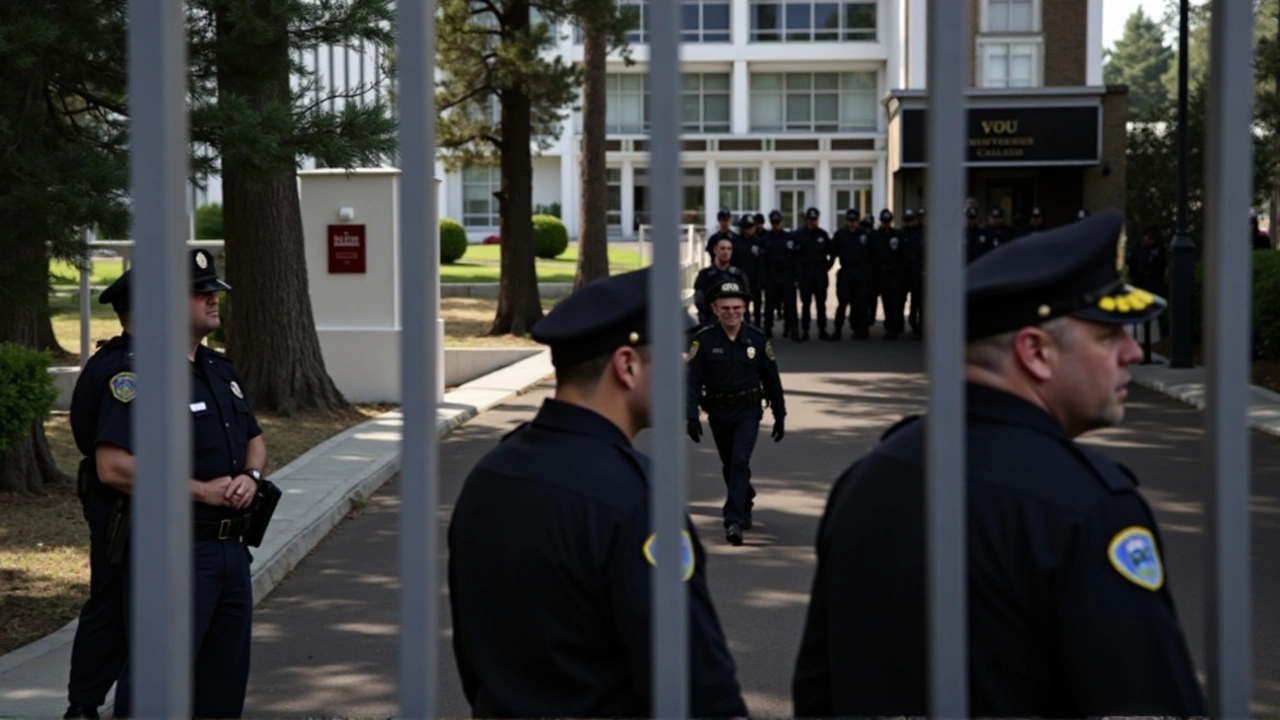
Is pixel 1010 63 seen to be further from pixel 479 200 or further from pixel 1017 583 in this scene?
pixel 1017 583

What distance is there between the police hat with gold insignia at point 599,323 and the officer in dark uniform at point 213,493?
9.27ft

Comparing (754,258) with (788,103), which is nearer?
(754,258)

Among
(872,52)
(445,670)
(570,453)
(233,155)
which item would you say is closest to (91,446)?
(445,670)

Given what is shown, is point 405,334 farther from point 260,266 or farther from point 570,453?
point 260,266

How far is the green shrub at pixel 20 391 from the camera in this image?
31.4 ft

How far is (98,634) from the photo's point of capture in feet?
20.9

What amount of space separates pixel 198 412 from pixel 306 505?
20.0 ft

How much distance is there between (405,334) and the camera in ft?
7.08

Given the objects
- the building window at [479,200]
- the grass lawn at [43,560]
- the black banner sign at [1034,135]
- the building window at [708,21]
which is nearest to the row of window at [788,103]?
the building window at [708,21]

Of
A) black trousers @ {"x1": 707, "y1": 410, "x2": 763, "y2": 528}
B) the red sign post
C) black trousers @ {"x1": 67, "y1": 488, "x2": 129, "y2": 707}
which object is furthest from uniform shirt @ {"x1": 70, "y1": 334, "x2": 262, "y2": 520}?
the red sign post

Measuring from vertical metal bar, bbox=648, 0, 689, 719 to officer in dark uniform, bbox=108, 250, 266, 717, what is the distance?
3.88 meters

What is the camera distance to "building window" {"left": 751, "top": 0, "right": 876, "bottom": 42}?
75.6m

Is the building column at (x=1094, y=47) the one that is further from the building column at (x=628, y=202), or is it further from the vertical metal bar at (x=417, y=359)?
the vertical metal bar at (x=417, y=359)

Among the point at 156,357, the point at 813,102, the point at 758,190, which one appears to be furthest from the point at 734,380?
the point at 813,102
